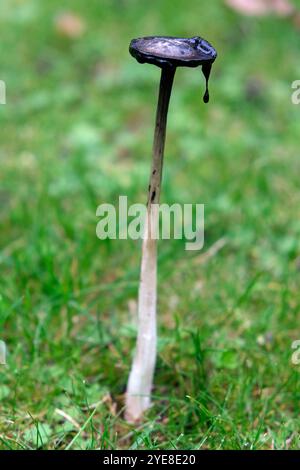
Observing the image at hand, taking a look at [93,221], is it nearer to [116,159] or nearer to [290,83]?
[116,159]

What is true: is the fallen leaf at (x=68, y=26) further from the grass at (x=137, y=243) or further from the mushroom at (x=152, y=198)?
the mushroom at (x=152, y=198)

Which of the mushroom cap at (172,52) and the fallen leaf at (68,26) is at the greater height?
the fallen leaf at (68,26)

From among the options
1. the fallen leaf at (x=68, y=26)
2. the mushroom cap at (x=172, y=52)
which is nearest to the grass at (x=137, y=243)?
the fallen leaf at (x=68, y=26)

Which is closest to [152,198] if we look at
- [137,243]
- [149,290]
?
[149,290]

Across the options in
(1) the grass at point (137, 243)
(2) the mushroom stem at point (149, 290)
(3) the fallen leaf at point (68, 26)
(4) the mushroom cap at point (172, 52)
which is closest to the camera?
(4) the mushroom cap at point (172, 52)

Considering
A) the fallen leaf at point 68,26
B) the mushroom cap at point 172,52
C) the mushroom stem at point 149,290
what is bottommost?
the mushroom stem at point 149,290

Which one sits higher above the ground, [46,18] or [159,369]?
[46,18]
